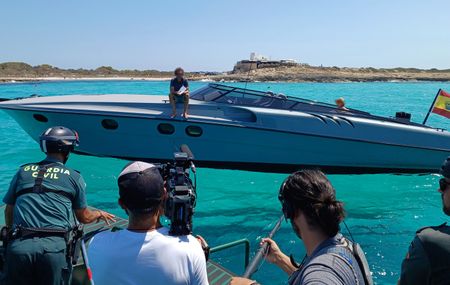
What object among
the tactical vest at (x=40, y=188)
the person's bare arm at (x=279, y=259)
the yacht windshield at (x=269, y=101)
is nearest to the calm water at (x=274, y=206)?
the yacht windshield at (x=269, y=101)

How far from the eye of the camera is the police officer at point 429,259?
1703 millimetres

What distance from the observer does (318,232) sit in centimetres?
156

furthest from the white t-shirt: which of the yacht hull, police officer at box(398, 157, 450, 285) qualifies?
the yacht hull

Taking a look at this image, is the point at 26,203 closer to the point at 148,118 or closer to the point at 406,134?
the point at 148,118

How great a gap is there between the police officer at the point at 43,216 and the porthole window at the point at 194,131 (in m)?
4.69

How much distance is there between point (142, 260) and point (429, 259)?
4.24 ft

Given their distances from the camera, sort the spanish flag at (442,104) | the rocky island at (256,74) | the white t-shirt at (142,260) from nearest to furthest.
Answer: the white t-shirt at (142,260)
the spanish flag at (442,104)
the rocky island at (256,74)

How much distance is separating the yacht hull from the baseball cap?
5743mm

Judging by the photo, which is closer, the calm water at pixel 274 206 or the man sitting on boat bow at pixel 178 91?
the calm water at pixel 274 206

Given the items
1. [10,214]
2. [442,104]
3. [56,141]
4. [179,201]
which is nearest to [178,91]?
[56,141]

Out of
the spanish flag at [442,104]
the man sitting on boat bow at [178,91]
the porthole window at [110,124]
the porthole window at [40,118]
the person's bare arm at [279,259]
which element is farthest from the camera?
the spanish flag at [442,104]

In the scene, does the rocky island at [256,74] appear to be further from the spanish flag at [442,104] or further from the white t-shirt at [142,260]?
the white t-shirt at [142,260]

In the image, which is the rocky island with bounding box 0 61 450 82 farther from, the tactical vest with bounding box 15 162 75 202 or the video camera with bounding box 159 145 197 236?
the video camera with bounding box 159 145 197 236

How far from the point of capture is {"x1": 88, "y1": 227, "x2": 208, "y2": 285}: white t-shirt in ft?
5.48
